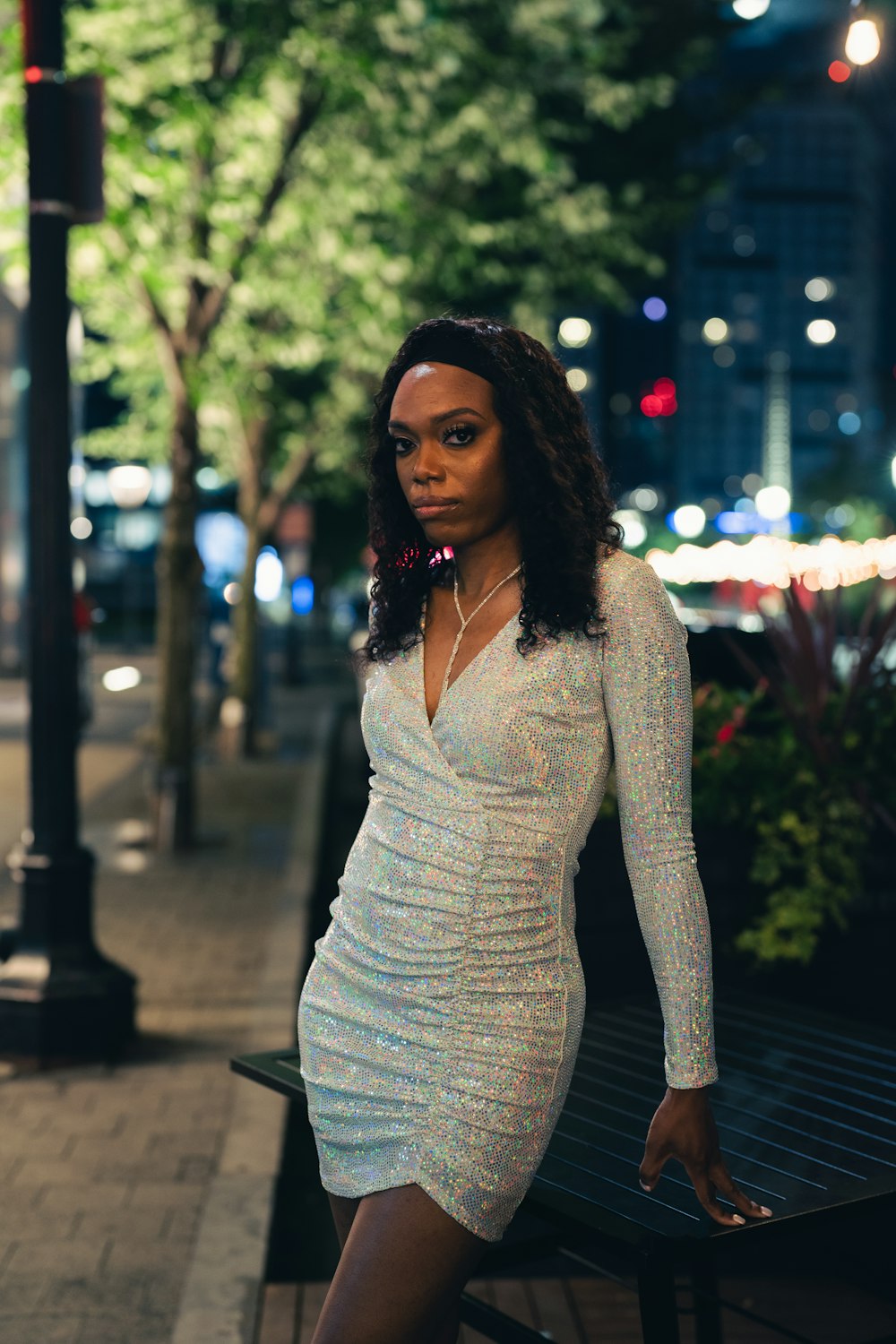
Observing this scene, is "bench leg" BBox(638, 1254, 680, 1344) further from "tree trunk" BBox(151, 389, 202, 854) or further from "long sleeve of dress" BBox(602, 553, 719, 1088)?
"tree trunk" BBox(151, 389, 202, 854)

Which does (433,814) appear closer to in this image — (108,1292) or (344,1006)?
(344,1006)

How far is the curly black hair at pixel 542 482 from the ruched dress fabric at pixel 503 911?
4cm

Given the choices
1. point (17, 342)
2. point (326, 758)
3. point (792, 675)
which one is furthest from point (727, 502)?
point (792, 675)

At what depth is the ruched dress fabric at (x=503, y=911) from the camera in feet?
7.44

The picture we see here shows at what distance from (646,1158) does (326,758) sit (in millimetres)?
15191

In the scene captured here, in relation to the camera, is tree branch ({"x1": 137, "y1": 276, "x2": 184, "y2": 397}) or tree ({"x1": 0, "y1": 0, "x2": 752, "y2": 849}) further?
tree branch ({"x1": 137, "y1": 276, "x2": 184, "y2": 397})

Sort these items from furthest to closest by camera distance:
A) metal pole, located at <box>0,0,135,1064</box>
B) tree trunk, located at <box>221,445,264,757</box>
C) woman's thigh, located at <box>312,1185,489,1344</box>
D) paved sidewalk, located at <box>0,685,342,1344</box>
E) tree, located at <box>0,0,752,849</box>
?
tree trunk, located at <box>221,445,264,757</box>, tree, located at <box>0,0,752,849</box>, metal pole, located at <box>0,0,135,1064</box>, paved sidewalk, located at <box>0,685,342,1344</box>, woman's thigh, located at <box>312,1185,489,1344</box>

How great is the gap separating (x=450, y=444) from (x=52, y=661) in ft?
14.0

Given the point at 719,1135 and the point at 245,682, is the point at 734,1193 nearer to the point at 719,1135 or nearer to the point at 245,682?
the point at 719,1135

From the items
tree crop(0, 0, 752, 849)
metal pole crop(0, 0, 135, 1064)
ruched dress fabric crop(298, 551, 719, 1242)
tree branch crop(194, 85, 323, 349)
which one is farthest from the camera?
tree branch crop(194, 85, 323, 349)

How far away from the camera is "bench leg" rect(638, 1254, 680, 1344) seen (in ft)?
7.90

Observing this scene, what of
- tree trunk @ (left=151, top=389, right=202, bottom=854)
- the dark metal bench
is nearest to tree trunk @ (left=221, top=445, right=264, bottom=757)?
tree trunk @ (left=151, top=389, right=202, bottom=854)

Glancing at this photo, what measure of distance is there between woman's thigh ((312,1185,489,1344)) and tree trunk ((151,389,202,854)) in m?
9.46

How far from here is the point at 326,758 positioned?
17.4 m
